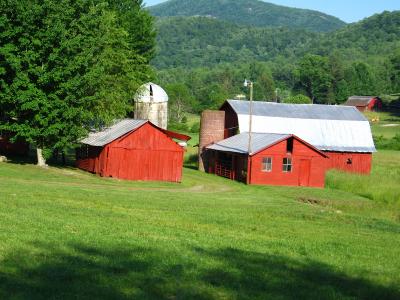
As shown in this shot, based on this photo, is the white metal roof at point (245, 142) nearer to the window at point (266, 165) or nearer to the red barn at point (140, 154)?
the window at point (266, 165)

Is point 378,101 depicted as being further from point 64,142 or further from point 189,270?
point 189,270

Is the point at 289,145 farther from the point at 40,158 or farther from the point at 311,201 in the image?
the point at 40,158

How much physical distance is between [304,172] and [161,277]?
39.5m

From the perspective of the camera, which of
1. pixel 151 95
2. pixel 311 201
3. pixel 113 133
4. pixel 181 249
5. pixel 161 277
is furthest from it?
pixel 151 95

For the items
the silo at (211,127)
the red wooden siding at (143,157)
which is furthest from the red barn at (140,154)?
the silo at (211,127)

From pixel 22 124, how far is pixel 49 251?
2975 cm

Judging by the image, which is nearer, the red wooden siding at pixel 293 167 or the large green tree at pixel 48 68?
the large green tree at pixel 48 68

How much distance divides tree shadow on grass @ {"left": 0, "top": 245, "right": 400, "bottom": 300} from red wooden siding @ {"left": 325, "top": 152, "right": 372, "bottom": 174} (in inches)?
1943

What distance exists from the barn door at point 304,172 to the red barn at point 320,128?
38.3 feet

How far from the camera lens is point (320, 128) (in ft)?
212

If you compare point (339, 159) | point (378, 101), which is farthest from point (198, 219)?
point (378, 101)

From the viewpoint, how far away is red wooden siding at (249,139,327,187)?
5047 cm

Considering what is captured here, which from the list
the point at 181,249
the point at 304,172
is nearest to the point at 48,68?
the point at 304,172

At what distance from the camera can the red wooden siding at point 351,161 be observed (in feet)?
209
